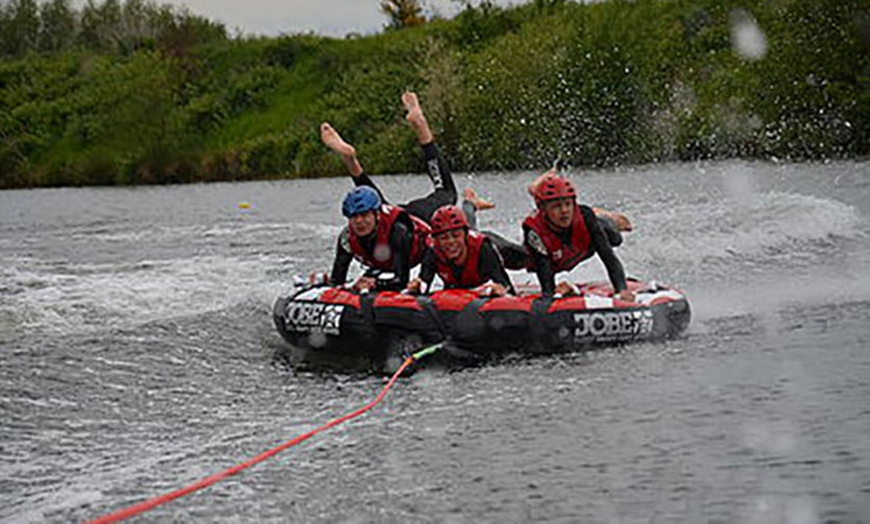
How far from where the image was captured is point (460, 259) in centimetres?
848

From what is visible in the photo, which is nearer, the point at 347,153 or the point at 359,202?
the point at 359,202

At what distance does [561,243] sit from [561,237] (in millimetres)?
47

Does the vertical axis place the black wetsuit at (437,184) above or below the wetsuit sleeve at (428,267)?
above

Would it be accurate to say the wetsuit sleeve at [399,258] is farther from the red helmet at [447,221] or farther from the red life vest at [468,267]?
the red helmet at [447,221]

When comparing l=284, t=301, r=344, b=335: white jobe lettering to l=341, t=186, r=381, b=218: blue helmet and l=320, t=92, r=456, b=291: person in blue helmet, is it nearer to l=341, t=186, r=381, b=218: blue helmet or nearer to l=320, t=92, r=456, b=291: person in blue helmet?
l=320, t=92, r=456, b=291: person in blue helmet

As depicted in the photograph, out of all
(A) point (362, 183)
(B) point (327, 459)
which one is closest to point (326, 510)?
(B) point (327, 459)

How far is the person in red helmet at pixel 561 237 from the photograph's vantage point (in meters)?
8.20

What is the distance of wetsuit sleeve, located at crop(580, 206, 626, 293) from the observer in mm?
8195

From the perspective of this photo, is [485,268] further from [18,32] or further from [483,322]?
[18,32]

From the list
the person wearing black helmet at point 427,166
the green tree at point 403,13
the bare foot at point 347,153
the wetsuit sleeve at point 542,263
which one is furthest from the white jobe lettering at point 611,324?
the green tree at point 403,13

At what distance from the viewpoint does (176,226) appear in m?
20.0

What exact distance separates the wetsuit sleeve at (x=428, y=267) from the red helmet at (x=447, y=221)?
1.27 ft

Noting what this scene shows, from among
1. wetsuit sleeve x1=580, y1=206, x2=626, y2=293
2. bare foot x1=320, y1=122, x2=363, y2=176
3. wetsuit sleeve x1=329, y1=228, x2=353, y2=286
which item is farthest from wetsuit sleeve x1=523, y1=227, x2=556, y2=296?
bare foot x1=320, y1=122, x2=363, y2=176

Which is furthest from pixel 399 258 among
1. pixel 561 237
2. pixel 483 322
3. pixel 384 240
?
pixel 561 237
